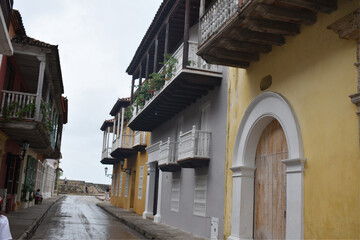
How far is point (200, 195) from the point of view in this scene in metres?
12.1

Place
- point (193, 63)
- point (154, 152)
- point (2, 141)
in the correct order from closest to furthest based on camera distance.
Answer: point (193, 63)
point (2, 141)
point (154, 152)

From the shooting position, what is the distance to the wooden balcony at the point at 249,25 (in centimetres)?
648

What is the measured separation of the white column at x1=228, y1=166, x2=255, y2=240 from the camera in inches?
350

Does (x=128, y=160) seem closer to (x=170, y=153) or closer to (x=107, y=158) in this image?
(x=107, y=158)

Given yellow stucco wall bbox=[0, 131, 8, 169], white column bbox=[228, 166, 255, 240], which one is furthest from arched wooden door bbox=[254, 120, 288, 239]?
yellow stucco wall bbox=[0, 131, 8, 169]

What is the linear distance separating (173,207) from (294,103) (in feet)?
27.5

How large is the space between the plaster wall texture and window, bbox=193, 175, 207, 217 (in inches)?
5.9

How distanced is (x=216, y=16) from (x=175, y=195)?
805 cm

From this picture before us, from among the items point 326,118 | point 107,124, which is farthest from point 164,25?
point 107,124

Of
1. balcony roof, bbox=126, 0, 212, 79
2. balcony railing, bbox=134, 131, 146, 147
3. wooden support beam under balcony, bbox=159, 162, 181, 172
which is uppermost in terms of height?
balcony roof, bbox=126, 0, 212, 79

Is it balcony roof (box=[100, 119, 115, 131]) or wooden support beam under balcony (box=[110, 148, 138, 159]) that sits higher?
balcony roof (box=[100, 119, 115, 131])

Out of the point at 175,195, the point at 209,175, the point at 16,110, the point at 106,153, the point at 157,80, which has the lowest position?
the point at 175,195

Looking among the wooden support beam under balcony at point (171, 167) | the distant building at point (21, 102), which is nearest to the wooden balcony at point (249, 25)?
the distant building at point (21, 102)

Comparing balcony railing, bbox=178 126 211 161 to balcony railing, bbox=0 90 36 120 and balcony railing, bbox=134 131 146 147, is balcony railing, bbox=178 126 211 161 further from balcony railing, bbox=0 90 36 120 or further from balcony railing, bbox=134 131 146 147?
balcony railing, bbox=134 131 146 147
